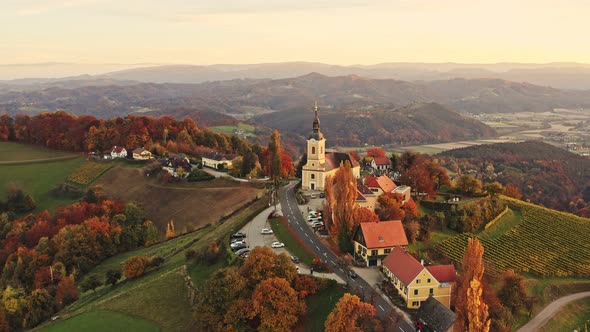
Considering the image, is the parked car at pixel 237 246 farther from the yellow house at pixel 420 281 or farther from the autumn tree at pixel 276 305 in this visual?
the yellow house at pixel 420 281

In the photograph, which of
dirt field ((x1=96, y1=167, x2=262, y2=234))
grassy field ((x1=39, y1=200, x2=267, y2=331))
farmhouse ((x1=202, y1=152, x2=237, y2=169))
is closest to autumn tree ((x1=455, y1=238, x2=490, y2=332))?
grassy field ((x1=39, y1=200, x2=267, y2=331))

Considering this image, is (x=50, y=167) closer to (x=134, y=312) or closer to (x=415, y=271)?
(x=134, y=312)

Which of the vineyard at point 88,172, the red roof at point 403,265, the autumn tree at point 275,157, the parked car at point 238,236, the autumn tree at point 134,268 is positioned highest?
the autumn tree at point 275,157

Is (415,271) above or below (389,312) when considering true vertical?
above

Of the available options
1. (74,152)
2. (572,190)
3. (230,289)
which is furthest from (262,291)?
(572,190)

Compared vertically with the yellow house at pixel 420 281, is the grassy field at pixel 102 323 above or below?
below

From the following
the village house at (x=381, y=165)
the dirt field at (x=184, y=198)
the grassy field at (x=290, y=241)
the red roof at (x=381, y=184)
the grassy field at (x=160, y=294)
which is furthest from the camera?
the village house at (x=381, y=165)

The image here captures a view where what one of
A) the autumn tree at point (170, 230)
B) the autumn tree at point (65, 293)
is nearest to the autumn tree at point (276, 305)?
the autumn tree at point (65, 293)
